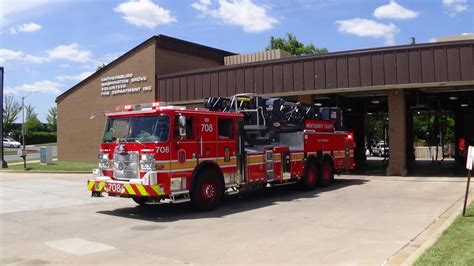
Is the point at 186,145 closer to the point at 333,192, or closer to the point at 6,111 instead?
the point at 333,192

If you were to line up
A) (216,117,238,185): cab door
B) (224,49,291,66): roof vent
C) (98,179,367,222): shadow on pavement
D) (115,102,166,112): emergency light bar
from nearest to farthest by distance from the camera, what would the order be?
(98,179,367,222): shadow on pavement < (115,102,166,112): emergency light bar < (216,117,238,185): cab door < (224,49,291,66): roof vent

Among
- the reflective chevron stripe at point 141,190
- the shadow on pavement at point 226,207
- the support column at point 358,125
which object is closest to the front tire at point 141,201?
the shadow on pavement at point 226,207

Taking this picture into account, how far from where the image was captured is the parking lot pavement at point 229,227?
7816 millimetres

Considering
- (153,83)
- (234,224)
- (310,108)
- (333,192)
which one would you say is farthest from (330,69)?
(234,224)

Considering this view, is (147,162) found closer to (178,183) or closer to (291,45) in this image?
(178,183)

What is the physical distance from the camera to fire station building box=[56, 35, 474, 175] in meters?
20.5

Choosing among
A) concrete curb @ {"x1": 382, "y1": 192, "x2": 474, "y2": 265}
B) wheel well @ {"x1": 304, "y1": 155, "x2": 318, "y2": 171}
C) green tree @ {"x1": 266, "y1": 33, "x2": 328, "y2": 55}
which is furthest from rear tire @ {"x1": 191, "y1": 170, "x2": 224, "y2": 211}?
green tree @ {"x1": 266, "y1": 33, "x2": 328, "y2": 55}

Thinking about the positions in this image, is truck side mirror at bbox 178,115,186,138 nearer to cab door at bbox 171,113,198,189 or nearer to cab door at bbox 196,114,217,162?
cab door at bbox 171,113,198,189

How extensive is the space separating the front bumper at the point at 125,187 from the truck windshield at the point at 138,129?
1.02m

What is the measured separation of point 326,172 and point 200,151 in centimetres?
698

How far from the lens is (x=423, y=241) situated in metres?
8.52

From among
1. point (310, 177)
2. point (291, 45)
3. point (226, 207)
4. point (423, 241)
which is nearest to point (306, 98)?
point (310, 177)

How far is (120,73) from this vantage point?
102 ft

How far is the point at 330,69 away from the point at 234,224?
13.0 meters
